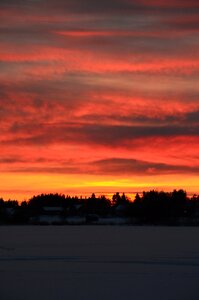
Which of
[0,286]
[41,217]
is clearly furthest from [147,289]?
[41,217]

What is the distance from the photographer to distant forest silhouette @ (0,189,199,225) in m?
142

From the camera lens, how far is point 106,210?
564 feet

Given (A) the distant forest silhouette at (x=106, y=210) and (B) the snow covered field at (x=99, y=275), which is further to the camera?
(A) the distant forest silhouette at (x=106, y=210)

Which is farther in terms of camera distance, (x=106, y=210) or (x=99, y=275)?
(x=106, y=210)

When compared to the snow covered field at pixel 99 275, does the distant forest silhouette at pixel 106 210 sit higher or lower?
higher

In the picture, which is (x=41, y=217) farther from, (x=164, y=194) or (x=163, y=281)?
(x=163, y=281)

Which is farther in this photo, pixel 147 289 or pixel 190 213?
pixel 190 213

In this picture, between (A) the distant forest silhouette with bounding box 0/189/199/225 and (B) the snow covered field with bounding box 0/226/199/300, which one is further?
(A) the distant forest silhouette with bounding box 0/189/199/225

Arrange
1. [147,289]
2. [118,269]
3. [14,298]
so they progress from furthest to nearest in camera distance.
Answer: [118,269] < [147,289] < [14,298]

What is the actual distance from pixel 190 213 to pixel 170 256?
127m

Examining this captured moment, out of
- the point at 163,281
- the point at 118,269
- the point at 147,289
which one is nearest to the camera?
the point at 147,289

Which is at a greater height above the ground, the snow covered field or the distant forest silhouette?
the distant forest silhouette

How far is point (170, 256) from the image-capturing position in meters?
31.7

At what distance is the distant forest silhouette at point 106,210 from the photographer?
14162 cm
